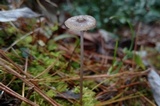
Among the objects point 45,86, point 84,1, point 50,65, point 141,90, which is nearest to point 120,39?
point 84,1

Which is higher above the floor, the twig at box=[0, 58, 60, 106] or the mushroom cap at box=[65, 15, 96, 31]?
the mushroom cap at box=[65, 15, 96, 31]

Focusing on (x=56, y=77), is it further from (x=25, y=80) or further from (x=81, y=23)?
(x=81, y=23)

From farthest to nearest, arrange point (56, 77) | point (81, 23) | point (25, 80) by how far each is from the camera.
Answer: point (56, 77), point (25, 80), point (81, 23)

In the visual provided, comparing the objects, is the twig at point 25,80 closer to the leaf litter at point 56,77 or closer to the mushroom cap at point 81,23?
the leaf litter at point 56,77

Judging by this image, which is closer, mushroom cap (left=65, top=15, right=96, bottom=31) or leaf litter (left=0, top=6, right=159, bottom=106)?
mushroom cap (left=65, top=15, right=96, bottom=31)

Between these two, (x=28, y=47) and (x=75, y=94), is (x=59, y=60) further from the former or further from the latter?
(x=75, y=94)

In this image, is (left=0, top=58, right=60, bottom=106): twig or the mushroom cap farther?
(left=0, top=58, right=60, bottom=106): twig

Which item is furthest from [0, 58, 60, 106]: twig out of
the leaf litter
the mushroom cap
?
the mushroom cap

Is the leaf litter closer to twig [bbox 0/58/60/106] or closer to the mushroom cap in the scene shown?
twig [bbox 0/58/60/106]

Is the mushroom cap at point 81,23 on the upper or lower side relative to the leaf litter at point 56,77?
upper

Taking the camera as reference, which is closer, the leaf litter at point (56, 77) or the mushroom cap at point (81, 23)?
the mushroom cap at point (81, 23)

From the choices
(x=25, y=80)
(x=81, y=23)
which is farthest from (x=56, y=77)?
(x=81, y=23)

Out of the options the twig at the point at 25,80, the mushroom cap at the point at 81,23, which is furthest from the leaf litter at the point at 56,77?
the mushroom cap at the point at 81,23
